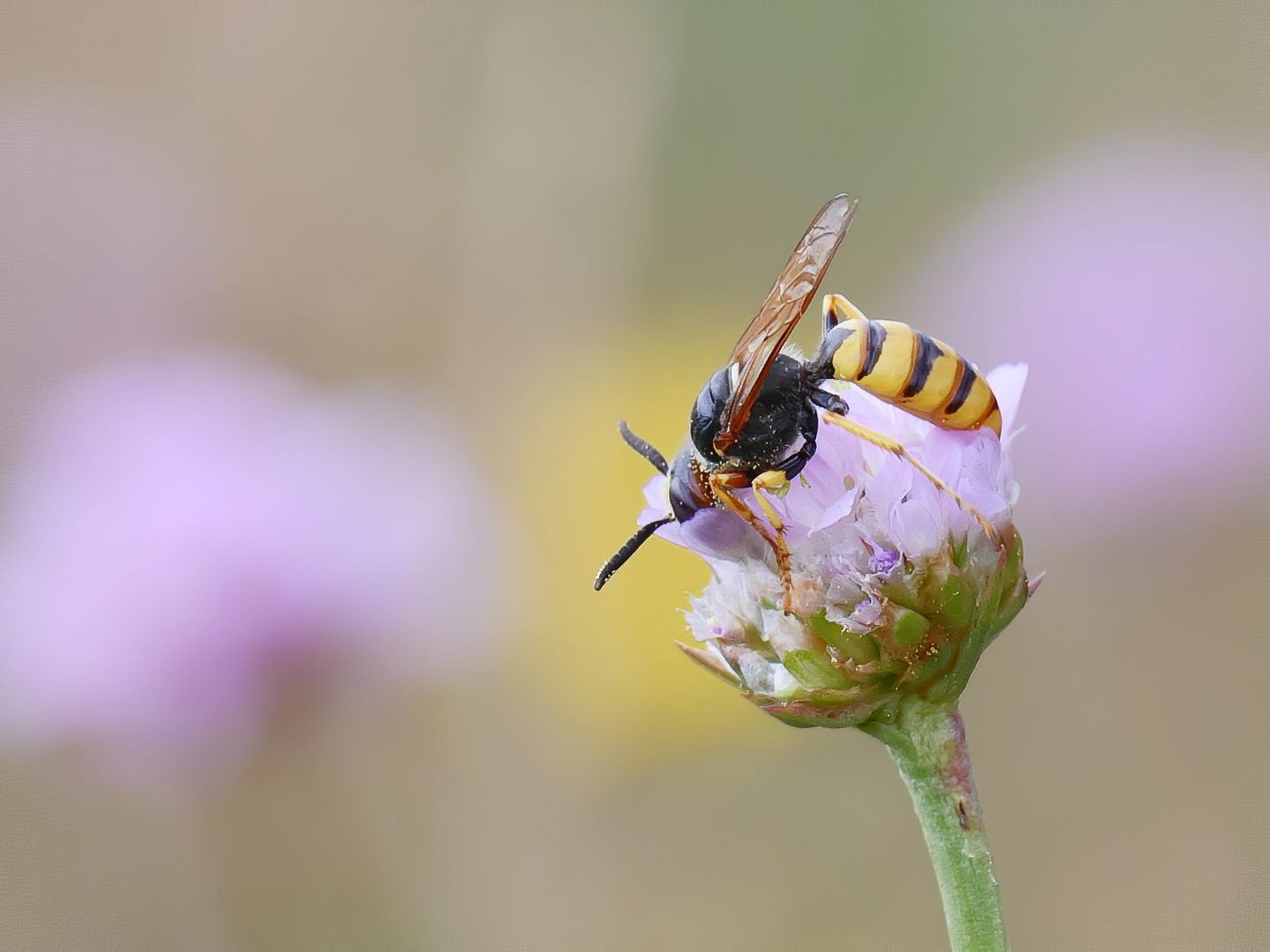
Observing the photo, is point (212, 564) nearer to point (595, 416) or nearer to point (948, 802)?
point (595, 416)

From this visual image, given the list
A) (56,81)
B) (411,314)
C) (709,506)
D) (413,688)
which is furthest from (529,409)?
(709,506)

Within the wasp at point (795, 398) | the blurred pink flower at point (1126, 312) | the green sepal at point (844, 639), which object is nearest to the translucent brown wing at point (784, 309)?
the wasp at point (795, 398)

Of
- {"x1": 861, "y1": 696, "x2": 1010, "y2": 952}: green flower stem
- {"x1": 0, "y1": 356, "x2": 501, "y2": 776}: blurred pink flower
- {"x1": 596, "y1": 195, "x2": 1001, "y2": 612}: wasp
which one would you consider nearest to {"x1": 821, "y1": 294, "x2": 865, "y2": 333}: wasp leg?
{"x1": 596, "y1": 195, "x2": 1001, "y2": 612}: wasp

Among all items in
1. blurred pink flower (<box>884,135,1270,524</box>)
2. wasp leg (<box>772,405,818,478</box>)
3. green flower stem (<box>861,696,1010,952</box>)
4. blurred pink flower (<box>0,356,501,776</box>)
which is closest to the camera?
green flower stem (<box>861,696,1010,952</box>)

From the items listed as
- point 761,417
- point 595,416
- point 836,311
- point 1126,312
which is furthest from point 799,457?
point 595,416

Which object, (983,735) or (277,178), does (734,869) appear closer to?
(983,735)

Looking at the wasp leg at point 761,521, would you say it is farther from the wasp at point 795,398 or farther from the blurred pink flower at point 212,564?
the blurred pink flower at point 212,564

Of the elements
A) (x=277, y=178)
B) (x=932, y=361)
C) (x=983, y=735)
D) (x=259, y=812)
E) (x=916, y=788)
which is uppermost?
(x=932, y=361)

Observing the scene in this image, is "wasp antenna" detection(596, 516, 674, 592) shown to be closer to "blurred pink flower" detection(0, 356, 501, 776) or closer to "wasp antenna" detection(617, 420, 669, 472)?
"wasp antenna" detection(617, 420, 669, 472)
